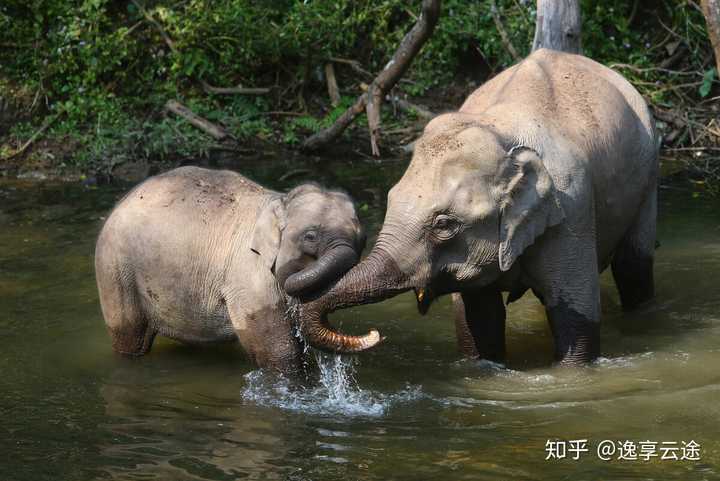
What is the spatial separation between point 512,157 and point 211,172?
7.34 ft

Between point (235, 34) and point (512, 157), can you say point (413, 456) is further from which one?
point (235, 34)

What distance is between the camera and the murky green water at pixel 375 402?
5711 mm

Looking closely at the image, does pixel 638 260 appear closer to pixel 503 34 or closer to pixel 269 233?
pixel 269 233

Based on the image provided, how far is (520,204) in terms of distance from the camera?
6.20 meters

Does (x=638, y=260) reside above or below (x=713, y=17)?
below

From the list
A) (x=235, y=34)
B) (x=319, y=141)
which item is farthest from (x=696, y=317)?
(x=235, y=34)

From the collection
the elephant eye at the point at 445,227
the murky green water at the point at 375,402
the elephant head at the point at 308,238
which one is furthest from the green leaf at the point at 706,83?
the elephant eye at the point at 445,227

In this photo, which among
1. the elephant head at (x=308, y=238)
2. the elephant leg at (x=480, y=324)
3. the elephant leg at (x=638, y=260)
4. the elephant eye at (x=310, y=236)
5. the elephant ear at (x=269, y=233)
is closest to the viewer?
the elephant head at (x=308, y=238)

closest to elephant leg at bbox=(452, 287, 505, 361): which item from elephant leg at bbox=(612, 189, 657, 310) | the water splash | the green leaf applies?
the water splash

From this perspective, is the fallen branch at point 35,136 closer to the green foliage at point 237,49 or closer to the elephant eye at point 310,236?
the green foliage at point 237,49

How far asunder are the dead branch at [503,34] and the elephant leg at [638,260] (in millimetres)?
6031

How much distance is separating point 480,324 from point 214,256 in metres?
1.73

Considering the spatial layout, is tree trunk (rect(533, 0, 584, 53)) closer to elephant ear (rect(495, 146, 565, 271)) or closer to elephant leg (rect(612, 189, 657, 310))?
elephant leg (rect(612, 189, 657, 310))

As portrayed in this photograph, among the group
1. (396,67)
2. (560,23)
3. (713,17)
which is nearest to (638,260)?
(713,17)
